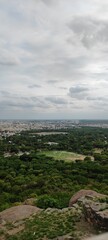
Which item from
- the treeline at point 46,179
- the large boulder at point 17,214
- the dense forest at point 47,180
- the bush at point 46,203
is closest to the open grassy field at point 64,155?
the dense forest at point 47,180

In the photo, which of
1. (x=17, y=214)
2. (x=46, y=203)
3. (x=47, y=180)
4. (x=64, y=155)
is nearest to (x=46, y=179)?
(x=47, y=180)

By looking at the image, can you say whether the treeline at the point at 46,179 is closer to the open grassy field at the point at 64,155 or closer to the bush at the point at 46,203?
the bush at the point at 46,203

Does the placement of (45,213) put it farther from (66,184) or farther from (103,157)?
(103,157)

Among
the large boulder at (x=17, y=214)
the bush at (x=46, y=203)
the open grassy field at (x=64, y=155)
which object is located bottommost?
the open grassy field at (x=64, y=155)

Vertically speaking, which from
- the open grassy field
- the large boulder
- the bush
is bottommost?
the open grassy field

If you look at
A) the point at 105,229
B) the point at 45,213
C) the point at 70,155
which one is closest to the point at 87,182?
the point at 45,213

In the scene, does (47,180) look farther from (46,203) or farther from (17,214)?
(17,214)

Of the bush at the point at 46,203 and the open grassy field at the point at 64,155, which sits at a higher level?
the bush at the point at 46,203

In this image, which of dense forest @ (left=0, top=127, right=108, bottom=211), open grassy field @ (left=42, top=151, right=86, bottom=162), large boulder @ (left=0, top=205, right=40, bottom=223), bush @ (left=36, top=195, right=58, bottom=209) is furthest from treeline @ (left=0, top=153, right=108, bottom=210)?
open grassy field @ (left=42, top=151, right=86, bottom=162)

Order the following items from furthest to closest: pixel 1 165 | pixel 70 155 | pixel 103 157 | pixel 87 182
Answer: pixel 70 155, pixel 103 157, pixel 1 165, pixel 87 182

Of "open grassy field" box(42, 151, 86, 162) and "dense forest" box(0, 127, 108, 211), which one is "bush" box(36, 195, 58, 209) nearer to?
"dense forest" box(0, 127, 108, 211)

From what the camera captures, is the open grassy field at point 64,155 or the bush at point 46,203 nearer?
the bush at point 46,203
